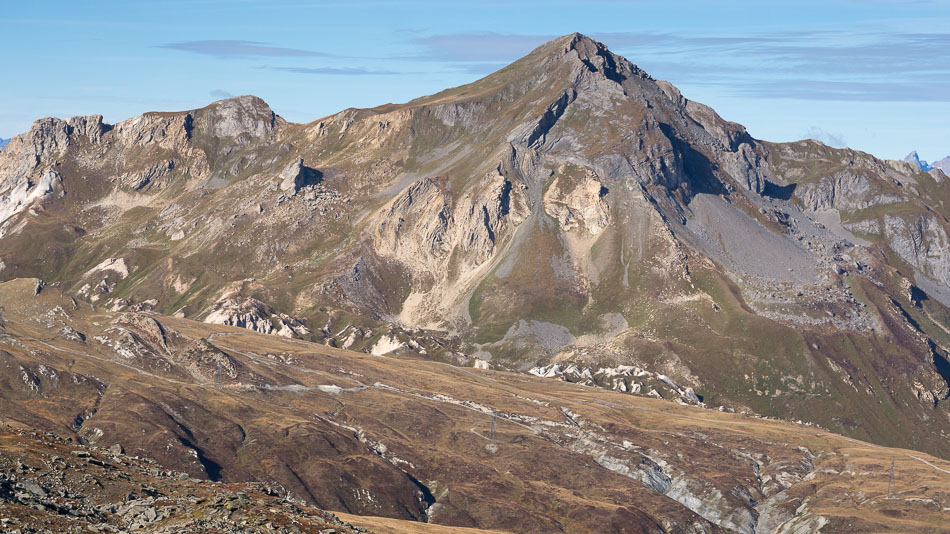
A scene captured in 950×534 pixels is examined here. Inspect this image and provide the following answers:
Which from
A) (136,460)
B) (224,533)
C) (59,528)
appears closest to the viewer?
(59,528)

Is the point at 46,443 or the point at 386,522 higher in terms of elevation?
the point at 46,443

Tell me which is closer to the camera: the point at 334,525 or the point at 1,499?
the point at 1,499

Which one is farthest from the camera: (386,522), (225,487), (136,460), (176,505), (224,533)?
(386,522)

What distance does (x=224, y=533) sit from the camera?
8050cm

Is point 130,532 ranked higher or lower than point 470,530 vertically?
higher

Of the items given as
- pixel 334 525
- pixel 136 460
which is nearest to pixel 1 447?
pixel 136 460

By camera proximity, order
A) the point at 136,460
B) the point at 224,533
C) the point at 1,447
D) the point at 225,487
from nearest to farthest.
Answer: the point at 224,533 < the point at 1,447 < the point at 225,487 < the point at 136,460

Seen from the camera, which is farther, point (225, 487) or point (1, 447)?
point (225, 487)

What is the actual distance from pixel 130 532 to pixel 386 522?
75737mm

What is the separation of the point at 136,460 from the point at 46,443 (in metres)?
10.7

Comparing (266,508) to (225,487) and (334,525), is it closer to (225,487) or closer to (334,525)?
(334,525)

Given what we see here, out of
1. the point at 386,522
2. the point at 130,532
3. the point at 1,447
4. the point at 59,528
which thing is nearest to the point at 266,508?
the point at 130,532

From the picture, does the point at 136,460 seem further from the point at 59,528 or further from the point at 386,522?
the point at 386,522

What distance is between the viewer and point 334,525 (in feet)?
297
